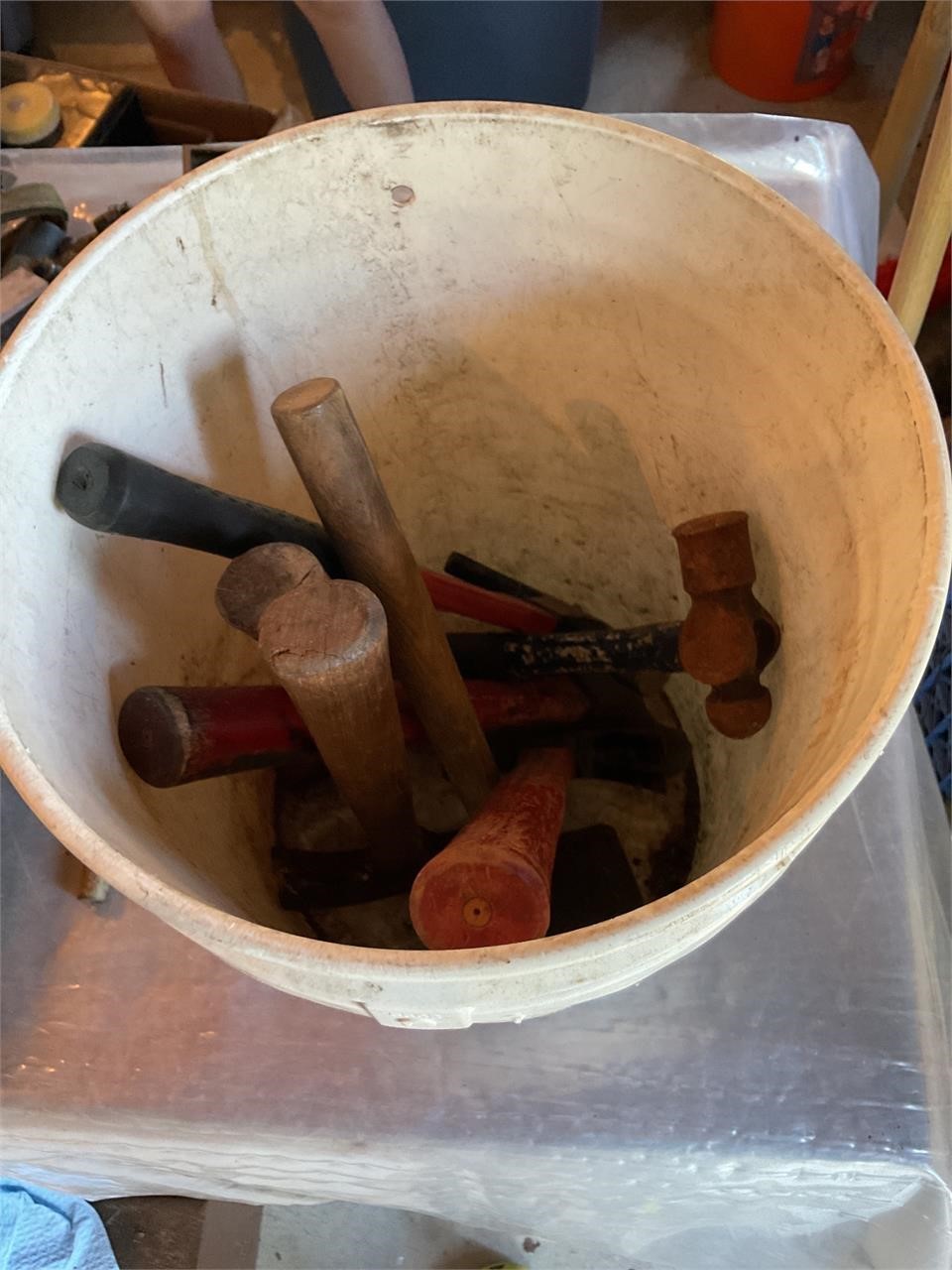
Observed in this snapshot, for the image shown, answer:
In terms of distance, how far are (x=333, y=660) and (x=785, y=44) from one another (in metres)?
1.38

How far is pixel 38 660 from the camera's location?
1.43 ft

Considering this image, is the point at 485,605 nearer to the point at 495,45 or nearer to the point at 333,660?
the point at 333,660

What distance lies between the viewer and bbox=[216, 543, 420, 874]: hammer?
422mm

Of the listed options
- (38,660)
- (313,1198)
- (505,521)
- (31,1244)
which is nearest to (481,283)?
(505,521)

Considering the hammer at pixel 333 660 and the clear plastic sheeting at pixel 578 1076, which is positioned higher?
the hammer at pixel 333 660

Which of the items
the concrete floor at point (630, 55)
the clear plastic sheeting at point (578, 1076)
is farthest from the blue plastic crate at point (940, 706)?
the concrete floor at point (630, 55)

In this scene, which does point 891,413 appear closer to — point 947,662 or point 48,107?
point 947,662

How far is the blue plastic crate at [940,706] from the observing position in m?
0.84

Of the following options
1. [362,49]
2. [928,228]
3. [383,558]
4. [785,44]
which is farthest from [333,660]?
[785,44]

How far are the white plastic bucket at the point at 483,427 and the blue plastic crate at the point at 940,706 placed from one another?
0.93 feet

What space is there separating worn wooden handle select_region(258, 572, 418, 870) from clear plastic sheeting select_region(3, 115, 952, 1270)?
200 millimetres

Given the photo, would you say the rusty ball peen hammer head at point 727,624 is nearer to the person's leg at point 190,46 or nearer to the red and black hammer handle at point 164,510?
the red and black hammer handle at point 164,510

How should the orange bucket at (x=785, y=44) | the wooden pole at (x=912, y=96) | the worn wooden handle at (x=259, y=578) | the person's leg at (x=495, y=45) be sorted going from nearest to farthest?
the worn wooden handle at (x=259, y=578) → the wooden pole at (x=912, y=96) → the person's leg at (x=495, y=45) → the orange bucket at (x=785, y=44)

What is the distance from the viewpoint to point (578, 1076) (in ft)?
1.90
